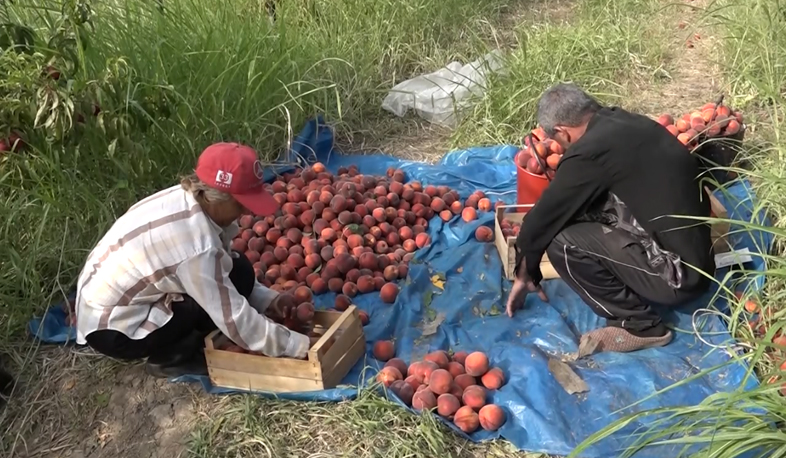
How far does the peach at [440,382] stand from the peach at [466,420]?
0.10 m

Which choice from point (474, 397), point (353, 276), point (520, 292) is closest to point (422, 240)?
point (353, 276)

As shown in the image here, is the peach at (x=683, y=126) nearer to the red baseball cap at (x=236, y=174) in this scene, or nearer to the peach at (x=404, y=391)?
the peach at (x=404, y=391)

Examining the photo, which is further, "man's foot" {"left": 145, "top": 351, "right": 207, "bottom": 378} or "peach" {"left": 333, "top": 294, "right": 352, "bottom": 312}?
"peach" {"left": 333, "top": 294, "right": 352, "bottom": 312}

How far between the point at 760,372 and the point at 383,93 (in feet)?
10.8

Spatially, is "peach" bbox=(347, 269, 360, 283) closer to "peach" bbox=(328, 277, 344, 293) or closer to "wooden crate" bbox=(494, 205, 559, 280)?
"peach" bbox=(328, 277, 344, 293)

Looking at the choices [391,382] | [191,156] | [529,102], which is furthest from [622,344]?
[191,156]

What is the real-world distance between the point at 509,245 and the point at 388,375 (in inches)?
37.3

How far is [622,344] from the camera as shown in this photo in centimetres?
274

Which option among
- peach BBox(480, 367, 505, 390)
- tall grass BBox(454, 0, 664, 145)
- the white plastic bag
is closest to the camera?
peach BBox(480, 367, 505, 390)

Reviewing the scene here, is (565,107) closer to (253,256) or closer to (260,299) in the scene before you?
(260,299)

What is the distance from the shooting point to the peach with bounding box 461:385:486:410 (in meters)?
2.43

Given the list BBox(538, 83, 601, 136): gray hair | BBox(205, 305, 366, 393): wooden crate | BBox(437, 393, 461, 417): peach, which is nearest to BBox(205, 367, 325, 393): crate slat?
BBox(205, 305, 366, 393): wooden crate

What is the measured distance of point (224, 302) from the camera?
7.64 feet

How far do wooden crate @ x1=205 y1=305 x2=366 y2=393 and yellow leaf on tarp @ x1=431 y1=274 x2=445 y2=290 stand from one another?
0.69 metres
